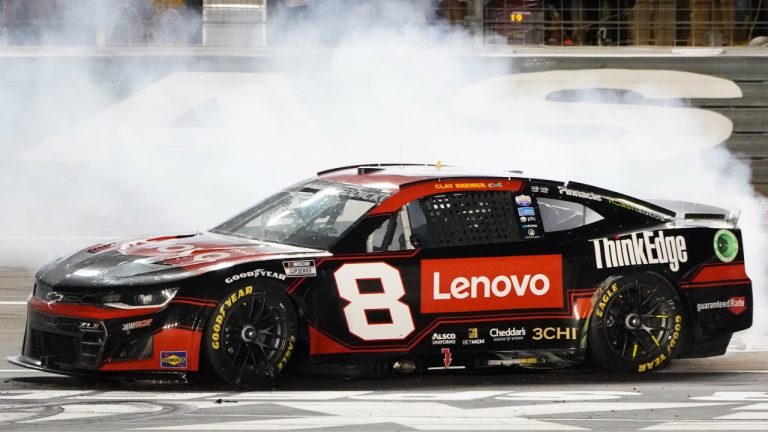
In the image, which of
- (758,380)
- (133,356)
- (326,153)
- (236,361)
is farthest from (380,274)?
(326,153)

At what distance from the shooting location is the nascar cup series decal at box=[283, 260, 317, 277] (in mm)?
7133

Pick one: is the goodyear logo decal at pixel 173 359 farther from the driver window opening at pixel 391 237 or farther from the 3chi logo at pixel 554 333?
the 3chi logo at pixel 554 333

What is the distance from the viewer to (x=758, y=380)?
7.72 m

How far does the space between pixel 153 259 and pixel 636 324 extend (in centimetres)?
254

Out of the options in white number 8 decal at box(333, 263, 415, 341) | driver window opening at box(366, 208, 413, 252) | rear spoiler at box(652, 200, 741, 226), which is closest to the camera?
white number 8 decal at box(333, 263, 415, 341)

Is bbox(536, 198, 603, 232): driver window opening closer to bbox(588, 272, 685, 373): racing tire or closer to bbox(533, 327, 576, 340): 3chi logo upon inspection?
bbox(588, 272, 685, 373): racing tire

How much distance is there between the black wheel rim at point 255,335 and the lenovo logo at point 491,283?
0.76 m

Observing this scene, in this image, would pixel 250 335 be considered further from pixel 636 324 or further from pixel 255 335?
pixel 636 324

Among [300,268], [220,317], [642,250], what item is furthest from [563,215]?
[220,317]

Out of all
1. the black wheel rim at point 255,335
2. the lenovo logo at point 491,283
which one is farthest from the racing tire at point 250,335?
the lenovo logo at point 491,283

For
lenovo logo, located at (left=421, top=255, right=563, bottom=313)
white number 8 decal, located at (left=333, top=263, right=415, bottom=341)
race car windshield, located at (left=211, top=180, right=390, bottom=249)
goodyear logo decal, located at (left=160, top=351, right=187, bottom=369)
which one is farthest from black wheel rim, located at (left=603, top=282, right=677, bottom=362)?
goodyear logo decal, located at (left=160, top=351, right=187, bottom=369)

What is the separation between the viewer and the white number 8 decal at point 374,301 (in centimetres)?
724

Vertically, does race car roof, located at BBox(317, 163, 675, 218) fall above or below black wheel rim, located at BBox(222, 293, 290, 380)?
above

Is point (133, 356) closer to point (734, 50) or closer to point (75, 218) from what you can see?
point (75, 218)
